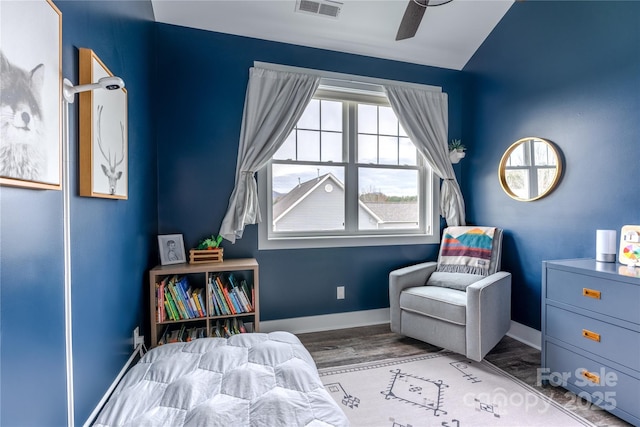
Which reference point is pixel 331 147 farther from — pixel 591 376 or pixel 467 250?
pixel 591 376

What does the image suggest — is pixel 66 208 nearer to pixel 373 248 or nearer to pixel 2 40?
pixel 2 40

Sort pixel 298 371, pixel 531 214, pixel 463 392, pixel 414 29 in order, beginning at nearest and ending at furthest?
1. pixel 298 371
2. pixel 463 392
3. pixel 414 29
4. pixel 531 214

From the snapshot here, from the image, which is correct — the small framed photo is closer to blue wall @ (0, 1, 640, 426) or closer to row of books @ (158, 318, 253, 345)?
blue wall @ (0, 1, 640, 426)

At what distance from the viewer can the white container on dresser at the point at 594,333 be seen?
158cm

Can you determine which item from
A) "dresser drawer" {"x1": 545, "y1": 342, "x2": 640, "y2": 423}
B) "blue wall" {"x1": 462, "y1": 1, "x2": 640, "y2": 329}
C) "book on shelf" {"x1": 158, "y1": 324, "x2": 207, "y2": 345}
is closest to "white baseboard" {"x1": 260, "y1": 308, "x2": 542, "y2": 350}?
"blue wall" {"x1": 462, "y1": 1, "x2": 640, "y2": 329}

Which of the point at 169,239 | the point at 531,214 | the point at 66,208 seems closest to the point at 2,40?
the point at 66,208

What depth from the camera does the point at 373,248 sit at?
3.10m

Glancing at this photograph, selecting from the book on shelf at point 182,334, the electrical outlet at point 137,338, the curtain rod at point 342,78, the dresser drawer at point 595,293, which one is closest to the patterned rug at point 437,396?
the dresser drawer at point 595,293

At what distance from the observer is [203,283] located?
264 cm

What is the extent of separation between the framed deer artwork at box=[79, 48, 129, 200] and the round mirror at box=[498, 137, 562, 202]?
3007 mm

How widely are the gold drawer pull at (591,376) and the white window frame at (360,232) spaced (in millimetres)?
1665

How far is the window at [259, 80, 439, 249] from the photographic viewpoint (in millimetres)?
2920

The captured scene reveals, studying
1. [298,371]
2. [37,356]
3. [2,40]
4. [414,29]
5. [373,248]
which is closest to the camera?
[2,40]

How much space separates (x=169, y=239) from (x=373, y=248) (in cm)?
187
